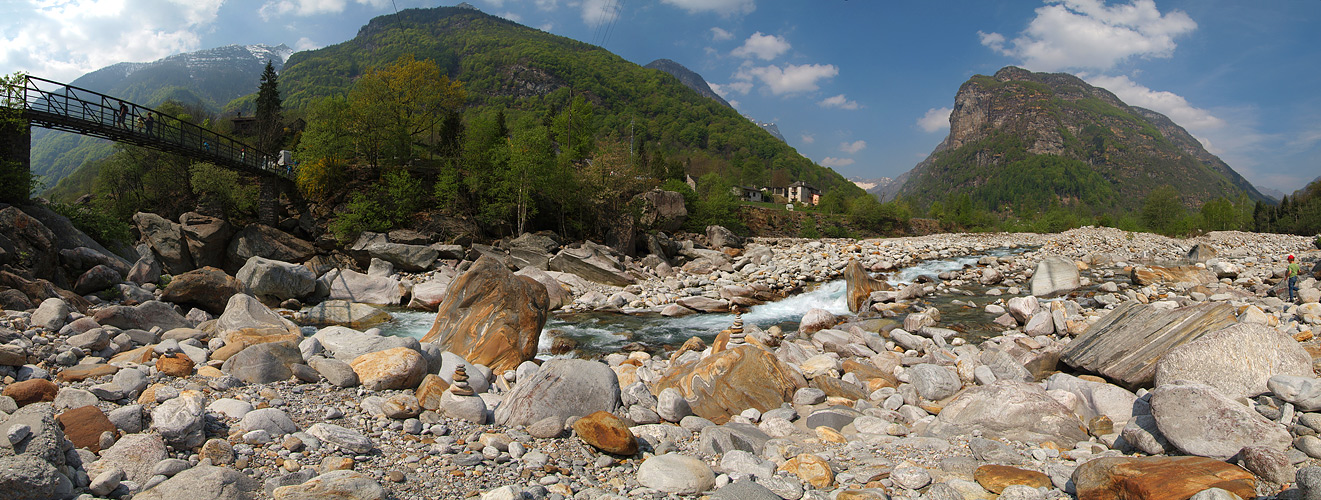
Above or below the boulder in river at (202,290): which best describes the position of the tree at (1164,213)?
above

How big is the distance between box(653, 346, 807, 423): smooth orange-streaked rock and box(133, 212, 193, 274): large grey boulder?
764 inches

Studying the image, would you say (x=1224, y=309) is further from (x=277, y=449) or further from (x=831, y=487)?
(x=277, y=449)

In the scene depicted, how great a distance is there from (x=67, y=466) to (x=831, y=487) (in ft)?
18.5

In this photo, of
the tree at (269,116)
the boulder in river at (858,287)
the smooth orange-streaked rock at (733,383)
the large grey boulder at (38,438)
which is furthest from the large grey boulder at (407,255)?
the tree at (269,116)

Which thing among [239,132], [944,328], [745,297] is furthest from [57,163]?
[944,328]

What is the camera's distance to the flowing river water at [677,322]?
42.1 feet

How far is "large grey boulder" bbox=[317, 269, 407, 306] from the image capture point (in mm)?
17375

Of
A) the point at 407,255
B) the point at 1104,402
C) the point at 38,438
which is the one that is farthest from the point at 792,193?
the point at 38,438

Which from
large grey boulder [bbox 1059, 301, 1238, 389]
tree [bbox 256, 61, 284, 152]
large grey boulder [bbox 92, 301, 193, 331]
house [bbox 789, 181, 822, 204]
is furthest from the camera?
house [bbox 789, 181, 822, 204]

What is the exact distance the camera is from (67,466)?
3.51 meters

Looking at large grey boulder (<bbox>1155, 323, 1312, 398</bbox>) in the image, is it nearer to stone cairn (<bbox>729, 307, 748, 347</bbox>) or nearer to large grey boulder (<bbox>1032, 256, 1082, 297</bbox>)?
stone cairn (<bbox>729, 307, 748, 347</bbox>)

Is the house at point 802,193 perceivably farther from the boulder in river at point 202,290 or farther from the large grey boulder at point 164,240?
the boulder in river at point 202,290

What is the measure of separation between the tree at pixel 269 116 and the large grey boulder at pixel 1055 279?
48305 mm

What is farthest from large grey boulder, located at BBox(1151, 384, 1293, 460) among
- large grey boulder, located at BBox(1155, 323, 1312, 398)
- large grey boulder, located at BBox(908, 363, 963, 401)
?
large grey boulder, located at BBox(908, 363, 963, 401)
